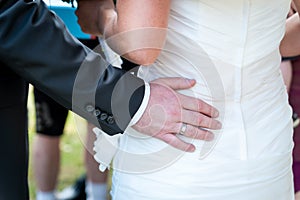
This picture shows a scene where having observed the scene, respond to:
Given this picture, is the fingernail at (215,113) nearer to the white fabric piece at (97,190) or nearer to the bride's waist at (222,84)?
the bride's waist at (222,84)

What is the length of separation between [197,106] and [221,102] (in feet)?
0.26

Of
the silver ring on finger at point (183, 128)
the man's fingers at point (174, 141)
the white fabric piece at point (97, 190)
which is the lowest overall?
the white fabric piece at point (97, 190)

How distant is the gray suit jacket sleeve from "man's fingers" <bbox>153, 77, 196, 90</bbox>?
0.21ft

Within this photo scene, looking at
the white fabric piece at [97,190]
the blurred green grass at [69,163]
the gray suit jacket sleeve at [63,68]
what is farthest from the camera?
the blurred green grass at [69,163]

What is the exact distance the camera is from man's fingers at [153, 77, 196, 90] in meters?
1.37

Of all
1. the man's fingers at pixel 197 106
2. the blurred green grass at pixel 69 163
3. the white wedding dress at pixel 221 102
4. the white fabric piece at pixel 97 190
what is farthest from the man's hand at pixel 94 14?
the blurred green grass at pixel 69 163

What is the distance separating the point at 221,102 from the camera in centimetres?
142

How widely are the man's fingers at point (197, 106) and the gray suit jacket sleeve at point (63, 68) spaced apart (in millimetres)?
103

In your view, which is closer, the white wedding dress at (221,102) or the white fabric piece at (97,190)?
the white wedding dress at (221,102)

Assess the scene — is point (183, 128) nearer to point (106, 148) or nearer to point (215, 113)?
point (215, 113)

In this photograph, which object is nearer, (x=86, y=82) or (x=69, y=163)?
(x=86, y=82)

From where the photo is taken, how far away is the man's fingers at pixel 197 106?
1363 mm

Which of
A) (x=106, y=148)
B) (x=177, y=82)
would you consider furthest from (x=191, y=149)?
(x=106, y=148)

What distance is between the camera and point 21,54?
1244 millimetres
